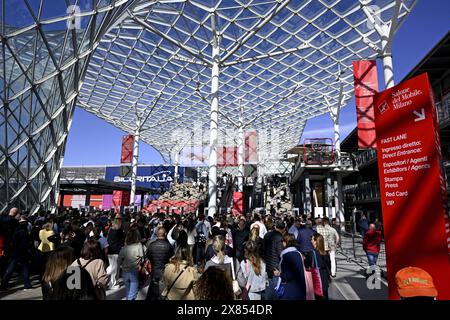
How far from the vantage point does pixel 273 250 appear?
6.22 metres

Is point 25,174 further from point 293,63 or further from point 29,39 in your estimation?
point 293,63

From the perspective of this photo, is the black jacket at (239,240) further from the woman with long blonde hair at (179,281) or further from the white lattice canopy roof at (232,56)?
the white lattice canopy roof at (232,56)

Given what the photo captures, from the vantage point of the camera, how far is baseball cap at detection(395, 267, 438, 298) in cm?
235

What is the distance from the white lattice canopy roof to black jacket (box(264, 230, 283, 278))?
1211cm

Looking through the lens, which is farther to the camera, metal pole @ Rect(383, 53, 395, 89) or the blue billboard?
the blue billboard

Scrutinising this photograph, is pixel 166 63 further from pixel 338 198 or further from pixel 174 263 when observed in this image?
pixel 174 263

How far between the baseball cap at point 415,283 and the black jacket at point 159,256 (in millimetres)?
3696

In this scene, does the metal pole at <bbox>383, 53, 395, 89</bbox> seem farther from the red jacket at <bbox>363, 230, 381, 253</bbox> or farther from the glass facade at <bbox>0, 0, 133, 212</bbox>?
the glass facade at <bbox>0, 0, 133, 212</bbox>

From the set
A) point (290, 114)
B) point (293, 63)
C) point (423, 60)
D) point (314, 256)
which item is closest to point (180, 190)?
point (293, 63)

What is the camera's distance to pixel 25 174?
14914 millimetres

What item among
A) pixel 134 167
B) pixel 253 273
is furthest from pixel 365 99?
pixel 134 167

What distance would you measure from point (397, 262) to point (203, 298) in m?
3.91

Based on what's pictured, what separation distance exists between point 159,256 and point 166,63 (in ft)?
108

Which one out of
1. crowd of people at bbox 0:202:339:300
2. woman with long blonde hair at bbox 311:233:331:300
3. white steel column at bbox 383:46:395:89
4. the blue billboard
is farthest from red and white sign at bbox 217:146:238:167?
woman with long blonde hair at bbox 311:233:331:300
